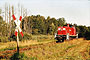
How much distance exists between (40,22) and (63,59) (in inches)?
3015

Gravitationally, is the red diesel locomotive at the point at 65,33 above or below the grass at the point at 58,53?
above

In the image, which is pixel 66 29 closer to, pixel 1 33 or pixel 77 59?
pixel 77 59

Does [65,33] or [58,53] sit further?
[65,33]

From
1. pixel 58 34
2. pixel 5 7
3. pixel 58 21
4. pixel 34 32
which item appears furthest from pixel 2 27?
pixel 58 21

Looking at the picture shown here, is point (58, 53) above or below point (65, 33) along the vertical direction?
below

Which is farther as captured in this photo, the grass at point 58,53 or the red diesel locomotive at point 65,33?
the red diesel locomotive at point 65,33

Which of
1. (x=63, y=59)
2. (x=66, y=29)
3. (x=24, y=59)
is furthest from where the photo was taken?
(x=66, y=29)

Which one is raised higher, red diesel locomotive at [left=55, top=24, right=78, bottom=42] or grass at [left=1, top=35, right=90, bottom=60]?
red diesel locomotive at [left=55, top=24, right=78, bottom=42]

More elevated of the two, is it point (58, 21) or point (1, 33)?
point (58, 21)

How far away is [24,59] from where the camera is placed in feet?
26.7

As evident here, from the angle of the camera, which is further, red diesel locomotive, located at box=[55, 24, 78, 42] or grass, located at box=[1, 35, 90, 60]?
red diesel locomotive, located at box=[55, 24, 78, 42]

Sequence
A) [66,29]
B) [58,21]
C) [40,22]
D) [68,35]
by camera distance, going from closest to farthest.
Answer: [68,35]
[66,29]
[40,22]
[58,21]

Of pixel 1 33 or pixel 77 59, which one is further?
pixel 1 33

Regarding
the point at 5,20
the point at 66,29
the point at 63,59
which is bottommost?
the point at 63,59
